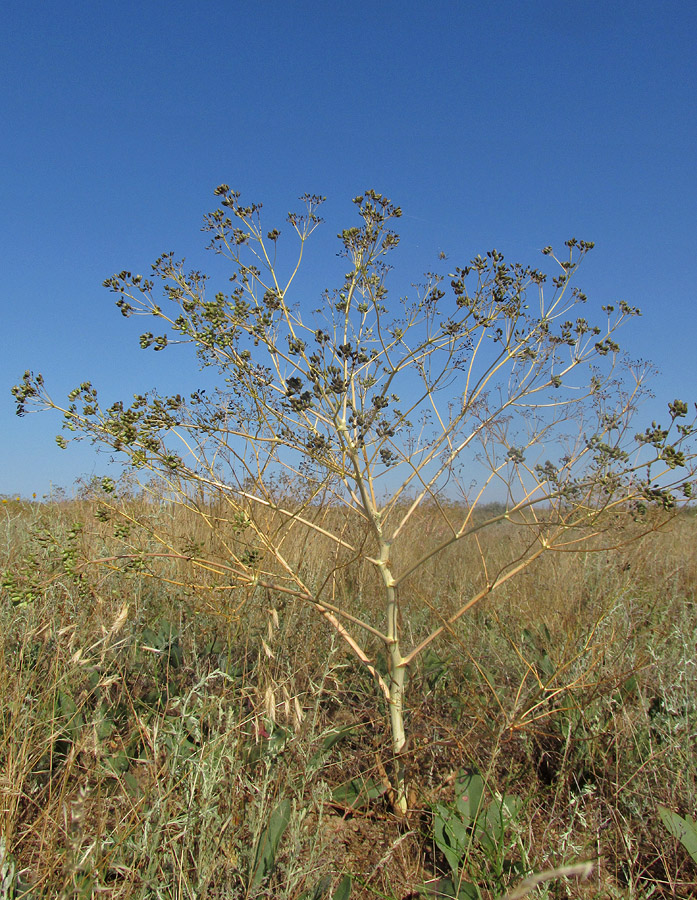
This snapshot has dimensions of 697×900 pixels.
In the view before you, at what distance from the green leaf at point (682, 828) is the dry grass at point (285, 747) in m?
0.10

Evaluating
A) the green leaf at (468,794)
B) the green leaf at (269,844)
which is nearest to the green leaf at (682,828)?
the green leaf at (468,794)

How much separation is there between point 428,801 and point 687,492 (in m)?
1.47

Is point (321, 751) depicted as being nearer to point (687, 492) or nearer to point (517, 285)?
point (687, 492)

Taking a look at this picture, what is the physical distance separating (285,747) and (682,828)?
1.38m

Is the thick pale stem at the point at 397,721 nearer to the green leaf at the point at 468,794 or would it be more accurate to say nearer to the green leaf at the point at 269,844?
the green leaf at the point at 468,794

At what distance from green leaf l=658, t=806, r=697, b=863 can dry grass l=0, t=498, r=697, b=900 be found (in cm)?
10

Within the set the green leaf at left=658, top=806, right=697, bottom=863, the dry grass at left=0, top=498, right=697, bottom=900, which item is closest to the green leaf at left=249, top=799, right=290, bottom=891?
the dry grass at left=0, top=498, right=697, bottom=900

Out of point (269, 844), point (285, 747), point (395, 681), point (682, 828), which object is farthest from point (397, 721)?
point (682, 828)

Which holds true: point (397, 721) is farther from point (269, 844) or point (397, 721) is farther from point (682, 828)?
point (682, 828)

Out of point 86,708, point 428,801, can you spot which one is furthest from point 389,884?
point 86,708

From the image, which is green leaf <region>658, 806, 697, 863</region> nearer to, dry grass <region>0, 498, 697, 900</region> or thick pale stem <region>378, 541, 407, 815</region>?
dry grass <region>0, 498, 697, 900</region>

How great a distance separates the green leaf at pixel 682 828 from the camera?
1851 mm

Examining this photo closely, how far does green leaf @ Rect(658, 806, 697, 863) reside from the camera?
1.85 metres

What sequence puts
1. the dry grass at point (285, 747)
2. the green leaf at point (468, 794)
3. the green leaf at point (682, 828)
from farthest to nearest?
the green leaf at point (468, 794)
the green leaf at point (682, 828)
the dry grass at point (285, 747)
